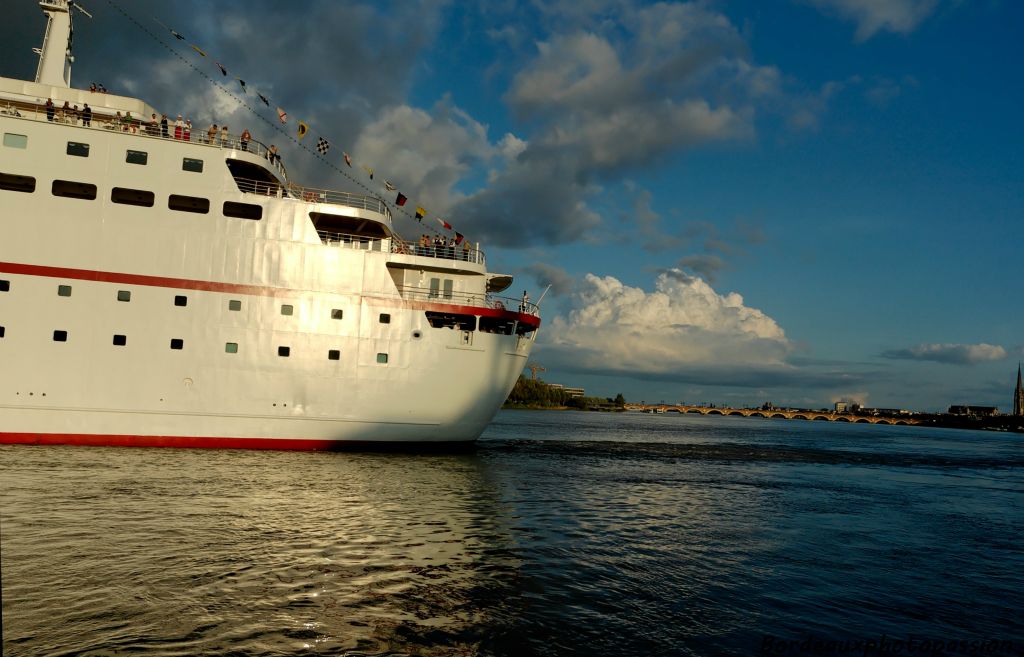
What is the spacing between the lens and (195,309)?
22.5 metres

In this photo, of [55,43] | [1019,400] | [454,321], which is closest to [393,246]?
[454,321]

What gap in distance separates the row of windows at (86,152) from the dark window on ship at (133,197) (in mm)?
1030

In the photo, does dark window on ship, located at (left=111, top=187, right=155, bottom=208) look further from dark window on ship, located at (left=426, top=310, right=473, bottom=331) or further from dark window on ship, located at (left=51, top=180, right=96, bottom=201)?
dark window on ship, located at (left=426, top=310, right=473, bottom=331)

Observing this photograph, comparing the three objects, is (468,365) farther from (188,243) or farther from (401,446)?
(188,243)

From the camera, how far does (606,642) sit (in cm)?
762

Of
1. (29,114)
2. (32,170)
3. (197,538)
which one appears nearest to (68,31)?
(29,114)

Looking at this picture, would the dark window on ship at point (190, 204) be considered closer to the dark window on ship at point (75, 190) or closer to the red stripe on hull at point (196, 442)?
the dark window on ship at point (75, 190)

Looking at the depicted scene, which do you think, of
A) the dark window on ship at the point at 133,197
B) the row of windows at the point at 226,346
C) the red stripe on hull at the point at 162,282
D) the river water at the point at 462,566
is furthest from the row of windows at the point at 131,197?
the river water at the point at 462,566

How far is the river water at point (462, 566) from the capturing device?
7.58 meters

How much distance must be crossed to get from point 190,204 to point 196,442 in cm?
868

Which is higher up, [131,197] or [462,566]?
[131,197]

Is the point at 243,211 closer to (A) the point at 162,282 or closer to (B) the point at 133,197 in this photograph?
(B) the point at 133,197

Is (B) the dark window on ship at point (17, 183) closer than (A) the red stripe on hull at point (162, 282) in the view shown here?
No

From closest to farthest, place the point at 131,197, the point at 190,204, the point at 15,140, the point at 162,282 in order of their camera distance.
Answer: the point at 15,140 < the point at 162,282 < the point at 131,197 < the point at 190,204
